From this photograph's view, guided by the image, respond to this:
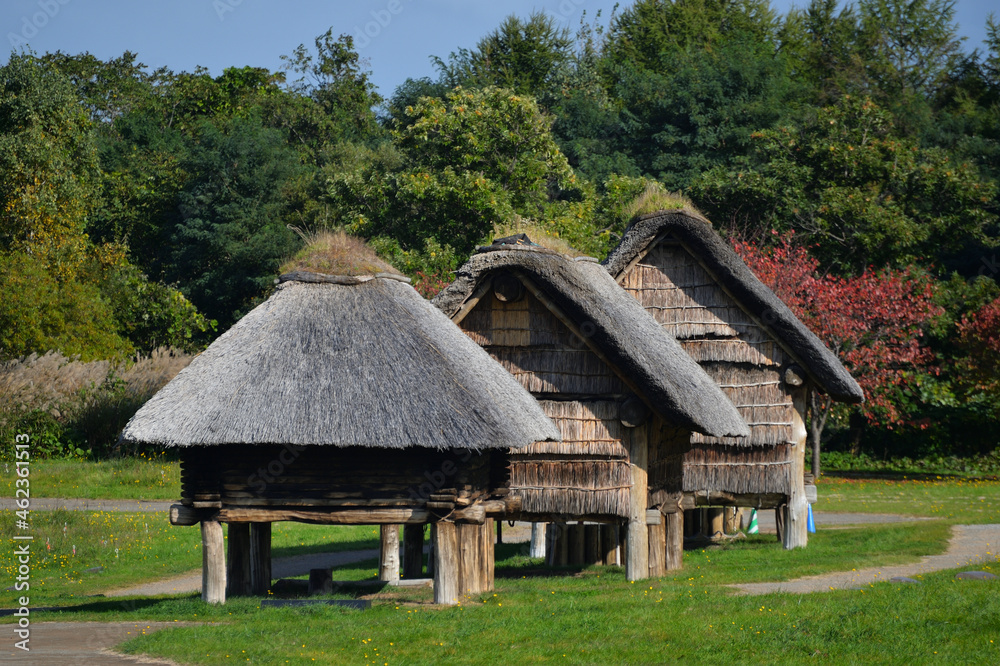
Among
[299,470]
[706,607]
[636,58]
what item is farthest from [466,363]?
[636,58]

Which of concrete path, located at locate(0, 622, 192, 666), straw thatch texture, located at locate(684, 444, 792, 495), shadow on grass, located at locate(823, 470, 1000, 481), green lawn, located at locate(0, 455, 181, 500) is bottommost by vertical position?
shadow on grass, located at locate(823, 470, 1000, 481)

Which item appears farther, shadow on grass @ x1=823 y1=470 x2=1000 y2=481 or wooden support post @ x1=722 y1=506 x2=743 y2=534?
shadow on grass @ x1=823 y1=470 x2=1000 y2=481

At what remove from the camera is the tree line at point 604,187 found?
3497 centimetres

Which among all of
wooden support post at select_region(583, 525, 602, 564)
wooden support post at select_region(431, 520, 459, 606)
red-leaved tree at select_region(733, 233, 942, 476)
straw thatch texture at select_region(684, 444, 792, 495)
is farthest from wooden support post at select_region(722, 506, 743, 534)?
wooden support post at select_region(431, 520, 459, 606)

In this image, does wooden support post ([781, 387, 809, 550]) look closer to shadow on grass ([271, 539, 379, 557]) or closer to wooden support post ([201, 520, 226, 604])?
shadow on grass ([271, 539, 379, 557])

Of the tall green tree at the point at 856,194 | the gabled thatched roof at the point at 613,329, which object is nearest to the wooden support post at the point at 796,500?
the gabled thatched roof at the point at 613,329

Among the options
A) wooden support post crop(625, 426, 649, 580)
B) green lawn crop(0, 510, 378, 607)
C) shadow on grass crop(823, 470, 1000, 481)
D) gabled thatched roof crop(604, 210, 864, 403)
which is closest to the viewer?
wooden support post crop(625, 426, 649, 580)

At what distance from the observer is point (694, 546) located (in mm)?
21984

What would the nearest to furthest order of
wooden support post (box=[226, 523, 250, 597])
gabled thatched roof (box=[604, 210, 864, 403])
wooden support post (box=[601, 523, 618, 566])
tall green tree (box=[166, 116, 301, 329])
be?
wooden support post (box=[226, 523, 250, 597])
gabled thatched roof (box=[604, 210, 864, 403])
wooden support post (box=[601, 523, 618, 566])
tall green tree (box=[166, 116, 301, 329])

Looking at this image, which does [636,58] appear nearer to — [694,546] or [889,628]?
[694,546]

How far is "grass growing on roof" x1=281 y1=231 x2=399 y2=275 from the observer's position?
1523cm

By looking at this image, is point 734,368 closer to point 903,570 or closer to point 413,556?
point 903,570

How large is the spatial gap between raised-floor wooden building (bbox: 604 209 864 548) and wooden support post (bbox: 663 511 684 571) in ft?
5.95

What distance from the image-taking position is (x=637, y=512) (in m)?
16.1
